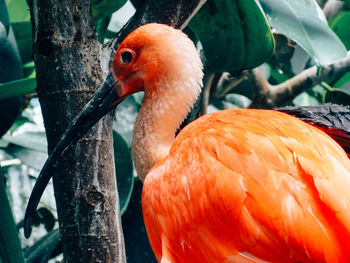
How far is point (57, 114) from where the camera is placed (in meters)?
1.61

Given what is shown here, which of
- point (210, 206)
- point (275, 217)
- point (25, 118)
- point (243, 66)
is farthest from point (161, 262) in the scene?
point (25, 118)

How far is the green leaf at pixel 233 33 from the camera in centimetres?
199

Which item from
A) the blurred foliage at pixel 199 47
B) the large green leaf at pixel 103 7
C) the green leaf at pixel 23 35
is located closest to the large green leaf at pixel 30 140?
the blurred foliage at pixel 199 47

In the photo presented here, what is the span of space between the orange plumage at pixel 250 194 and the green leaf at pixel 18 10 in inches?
61.6

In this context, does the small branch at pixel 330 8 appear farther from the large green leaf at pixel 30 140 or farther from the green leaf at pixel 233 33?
the large green leaf at pixel 30 140

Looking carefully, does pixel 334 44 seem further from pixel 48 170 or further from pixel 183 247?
pixel 48 170

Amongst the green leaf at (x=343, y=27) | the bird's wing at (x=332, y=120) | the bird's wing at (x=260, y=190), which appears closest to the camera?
the bird's wing at (x=260, y=190)

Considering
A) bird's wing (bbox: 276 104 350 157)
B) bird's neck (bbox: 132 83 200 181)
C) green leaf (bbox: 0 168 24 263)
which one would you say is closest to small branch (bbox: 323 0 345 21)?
bird's wing (bbox: 276 104 350 157)

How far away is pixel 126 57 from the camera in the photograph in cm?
169

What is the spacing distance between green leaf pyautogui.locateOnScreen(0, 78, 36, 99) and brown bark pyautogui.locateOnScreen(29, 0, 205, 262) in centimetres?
27

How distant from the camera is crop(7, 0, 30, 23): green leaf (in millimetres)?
2695

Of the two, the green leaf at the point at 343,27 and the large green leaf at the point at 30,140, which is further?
the green leaf at the point at 343,27

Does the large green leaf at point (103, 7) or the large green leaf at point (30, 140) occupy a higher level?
the large green leaf at point (103, 7)

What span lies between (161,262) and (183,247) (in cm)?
9
